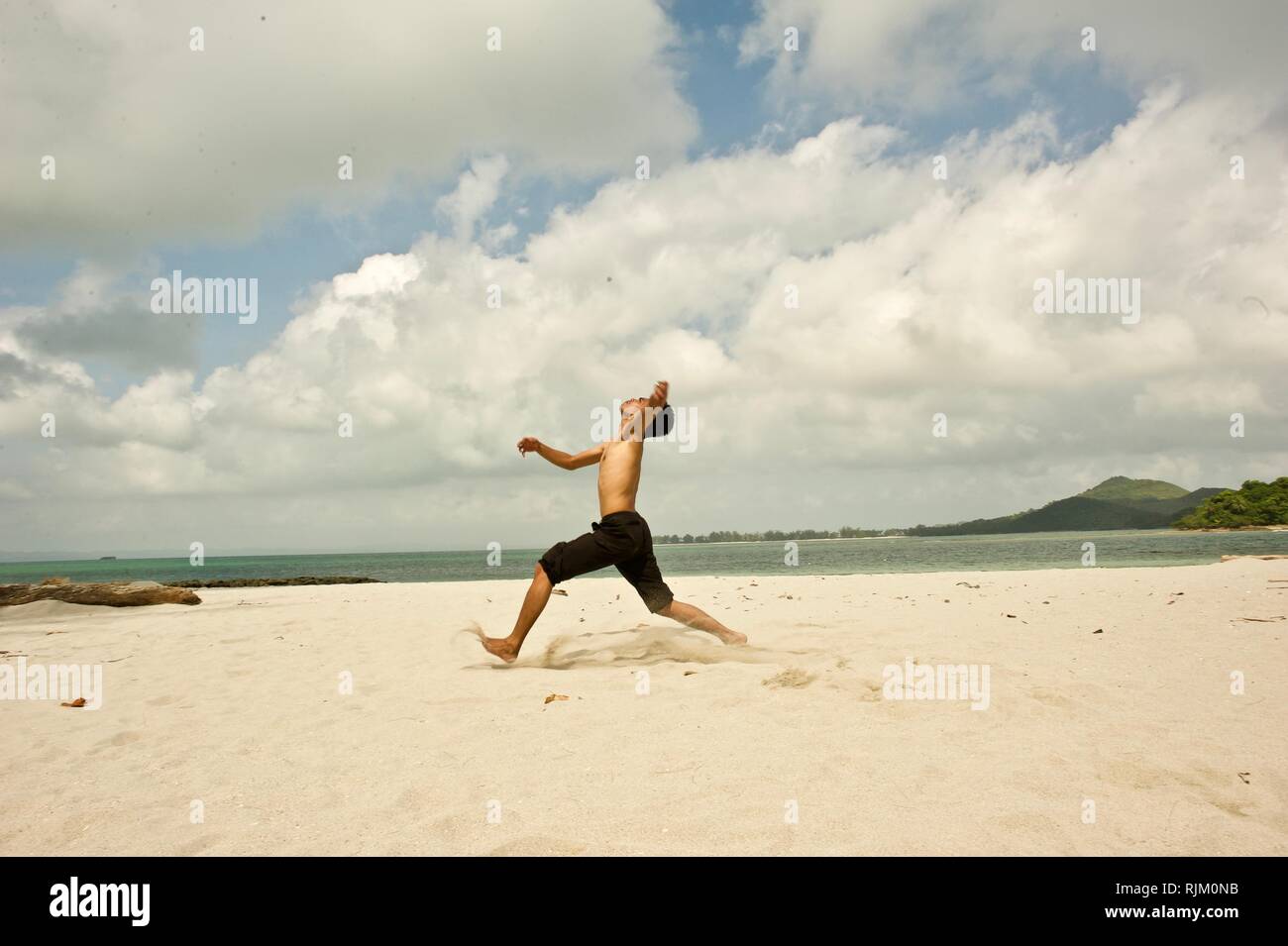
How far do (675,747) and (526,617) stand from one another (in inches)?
115

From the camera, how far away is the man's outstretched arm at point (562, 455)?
6.75 metres

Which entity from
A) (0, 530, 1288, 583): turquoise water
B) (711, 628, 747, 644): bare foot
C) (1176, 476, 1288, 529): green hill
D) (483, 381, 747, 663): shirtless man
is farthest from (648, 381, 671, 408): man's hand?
(1176, 476, 1288, 529): green hill

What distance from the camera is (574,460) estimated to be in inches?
271

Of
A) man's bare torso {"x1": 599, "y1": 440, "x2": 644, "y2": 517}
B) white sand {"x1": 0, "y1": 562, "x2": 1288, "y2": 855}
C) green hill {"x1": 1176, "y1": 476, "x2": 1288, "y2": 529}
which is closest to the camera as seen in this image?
white sand {"x1": 0, "y1": 562, "x2": 1288, "y2": 855}

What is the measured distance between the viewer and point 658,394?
23.2ft

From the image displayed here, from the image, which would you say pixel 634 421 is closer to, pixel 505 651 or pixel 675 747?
pixel 505 651

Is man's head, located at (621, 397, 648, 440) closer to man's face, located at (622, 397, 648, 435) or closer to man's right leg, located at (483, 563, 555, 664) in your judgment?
man's face, located at (622, 397, 648, 435)

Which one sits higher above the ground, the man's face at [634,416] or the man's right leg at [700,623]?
the man's face at [634,416]

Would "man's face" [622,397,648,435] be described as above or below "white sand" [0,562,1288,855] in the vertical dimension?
above

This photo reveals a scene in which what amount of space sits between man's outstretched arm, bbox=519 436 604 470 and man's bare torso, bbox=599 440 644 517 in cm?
16

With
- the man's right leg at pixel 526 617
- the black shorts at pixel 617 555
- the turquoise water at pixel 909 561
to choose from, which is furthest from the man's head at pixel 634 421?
the turquoise water at pixel 909 561

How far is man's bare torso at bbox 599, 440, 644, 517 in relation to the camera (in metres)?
6.65

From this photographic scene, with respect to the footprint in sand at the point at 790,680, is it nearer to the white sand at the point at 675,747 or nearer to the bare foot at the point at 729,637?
the white sand at the point at 675,747

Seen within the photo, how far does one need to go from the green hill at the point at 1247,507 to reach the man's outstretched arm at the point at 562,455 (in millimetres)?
91603
